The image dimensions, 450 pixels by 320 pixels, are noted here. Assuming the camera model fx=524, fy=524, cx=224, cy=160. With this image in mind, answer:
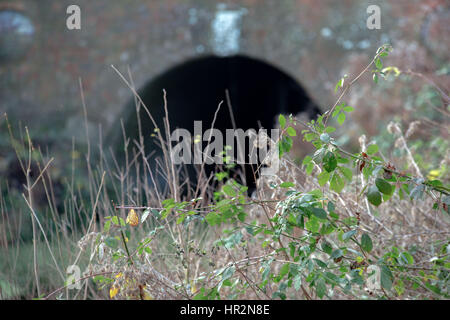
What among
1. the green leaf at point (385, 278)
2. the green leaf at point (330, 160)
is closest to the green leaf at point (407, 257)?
the green leaf at point (385, 278)

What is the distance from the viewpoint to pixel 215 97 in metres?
8.43

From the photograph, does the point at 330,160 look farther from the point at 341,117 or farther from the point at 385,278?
the point at 385,278

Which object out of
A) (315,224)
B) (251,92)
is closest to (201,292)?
(315,224)

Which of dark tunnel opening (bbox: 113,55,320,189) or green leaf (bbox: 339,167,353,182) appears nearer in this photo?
green leaf (bbox: 339,167,353,182)

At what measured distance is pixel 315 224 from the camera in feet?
5.84

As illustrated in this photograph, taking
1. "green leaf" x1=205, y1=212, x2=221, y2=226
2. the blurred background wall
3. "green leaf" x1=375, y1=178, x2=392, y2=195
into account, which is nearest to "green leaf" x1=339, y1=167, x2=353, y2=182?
"green leaf" x1=375, y1=178, x2=392, y2=195

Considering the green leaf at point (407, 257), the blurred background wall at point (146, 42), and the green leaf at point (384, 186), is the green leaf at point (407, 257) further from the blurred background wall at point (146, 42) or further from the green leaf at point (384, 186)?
the blurred background wall at point (146, 42)

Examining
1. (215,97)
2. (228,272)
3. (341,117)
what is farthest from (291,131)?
(215,97)

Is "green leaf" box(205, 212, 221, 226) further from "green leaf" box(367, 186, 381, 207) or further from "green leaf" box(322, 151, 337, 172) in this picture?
"green leaf" box(367, 186, 381, 207)

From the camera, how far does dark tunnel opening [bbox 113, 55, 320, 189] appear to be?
21.6 feet

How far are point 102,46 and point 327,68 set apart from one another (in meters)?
2.68

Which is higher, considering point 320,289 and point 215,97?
point 320,289

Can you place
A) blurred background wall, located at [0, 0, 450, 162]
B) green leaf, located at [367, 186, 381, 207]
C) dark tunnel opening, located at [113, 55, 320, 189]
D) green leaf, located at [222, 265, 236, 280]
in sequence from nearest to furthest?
green leaf, located at [367, 186, 381, 207], green leaf, located at [222, 265, 236, 280], blurred background wall, located at [0, 0, 450, 162], dark tunnel opening, located at [113, 55, 320, 189]

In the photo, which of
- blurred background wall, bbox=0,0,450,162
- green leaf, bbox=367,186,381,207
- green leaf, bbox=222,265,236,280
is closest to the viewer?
green leaf, bbox=367,186,381,207
